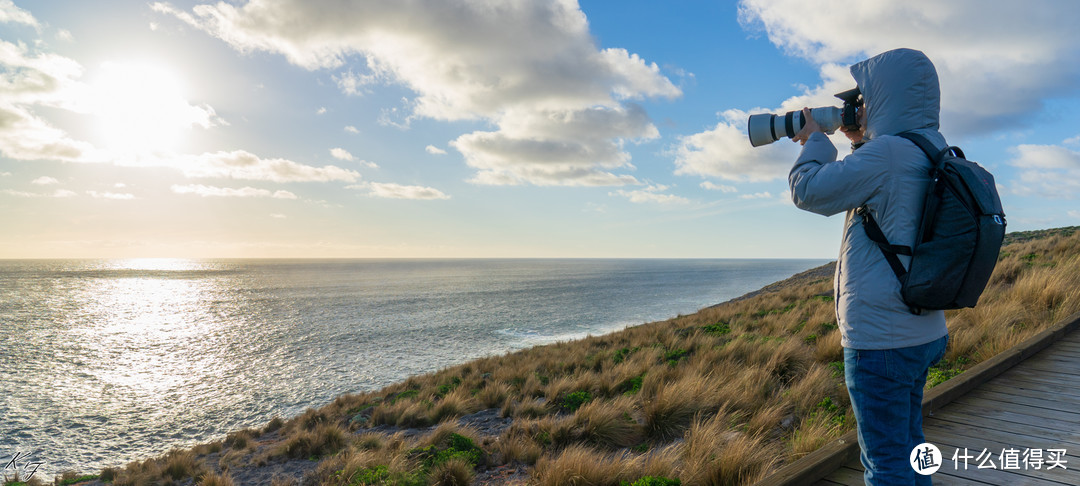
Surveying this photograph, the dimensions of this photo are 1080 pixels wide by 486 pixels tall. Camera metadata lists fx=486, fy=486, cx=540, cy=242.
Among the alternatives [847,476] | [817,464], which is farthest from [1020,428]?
[817,464]

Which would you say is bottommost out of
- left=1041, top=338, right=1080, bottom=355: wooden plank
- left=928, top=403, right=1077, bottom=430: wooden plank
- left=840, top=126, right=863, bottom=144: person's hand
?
left=928, top=403, right=1077, bottom=430: wooden plank

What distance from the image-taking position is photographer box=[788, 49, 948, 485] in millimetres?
1872

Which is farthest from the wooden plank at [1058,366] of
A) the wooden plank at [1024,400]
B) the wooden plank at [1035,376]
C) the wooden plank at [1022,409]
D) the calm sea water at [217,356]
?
the calm sea water at [217,356]

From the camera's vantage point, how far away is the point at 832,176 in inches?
75.7

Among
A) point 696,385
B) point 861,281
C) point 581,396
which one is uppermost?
point 861,281

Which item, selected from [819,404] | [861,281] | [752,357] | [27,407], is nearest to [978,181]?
[861,281]

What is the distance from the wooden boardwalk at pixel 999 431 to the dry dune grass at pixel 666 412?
427 mm

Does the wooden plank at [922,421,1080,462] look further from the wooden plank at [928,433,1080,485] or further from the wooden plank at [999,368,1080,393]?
the wooden plank at [999,368,1080,393]

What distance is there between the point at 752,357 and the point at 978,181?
6493mm

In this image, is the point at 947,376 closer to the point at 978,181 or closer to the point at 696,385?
the point at 696,385

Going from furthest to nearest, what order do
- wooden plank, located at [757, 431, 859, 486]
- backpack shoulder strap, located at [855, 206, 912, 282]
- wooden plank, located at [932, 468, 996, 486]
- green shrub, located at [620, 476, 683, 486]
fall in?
green shrub, located at [620, 476, 683, 486], wooden plank, located at [932, 468, 996, 486], wooden plank, located at [757, 431, 859, 486], backpack shoulder strap, located at [855, 206, 912, 282]

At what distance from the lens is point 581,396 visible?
7.86m

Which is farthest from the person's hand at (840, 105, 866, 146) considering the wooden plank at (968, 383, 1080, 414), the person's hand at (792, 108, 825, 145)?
the wooden plank at (968, 383, 1080, 414)

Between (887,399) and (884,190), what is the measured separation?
0.83 meters
